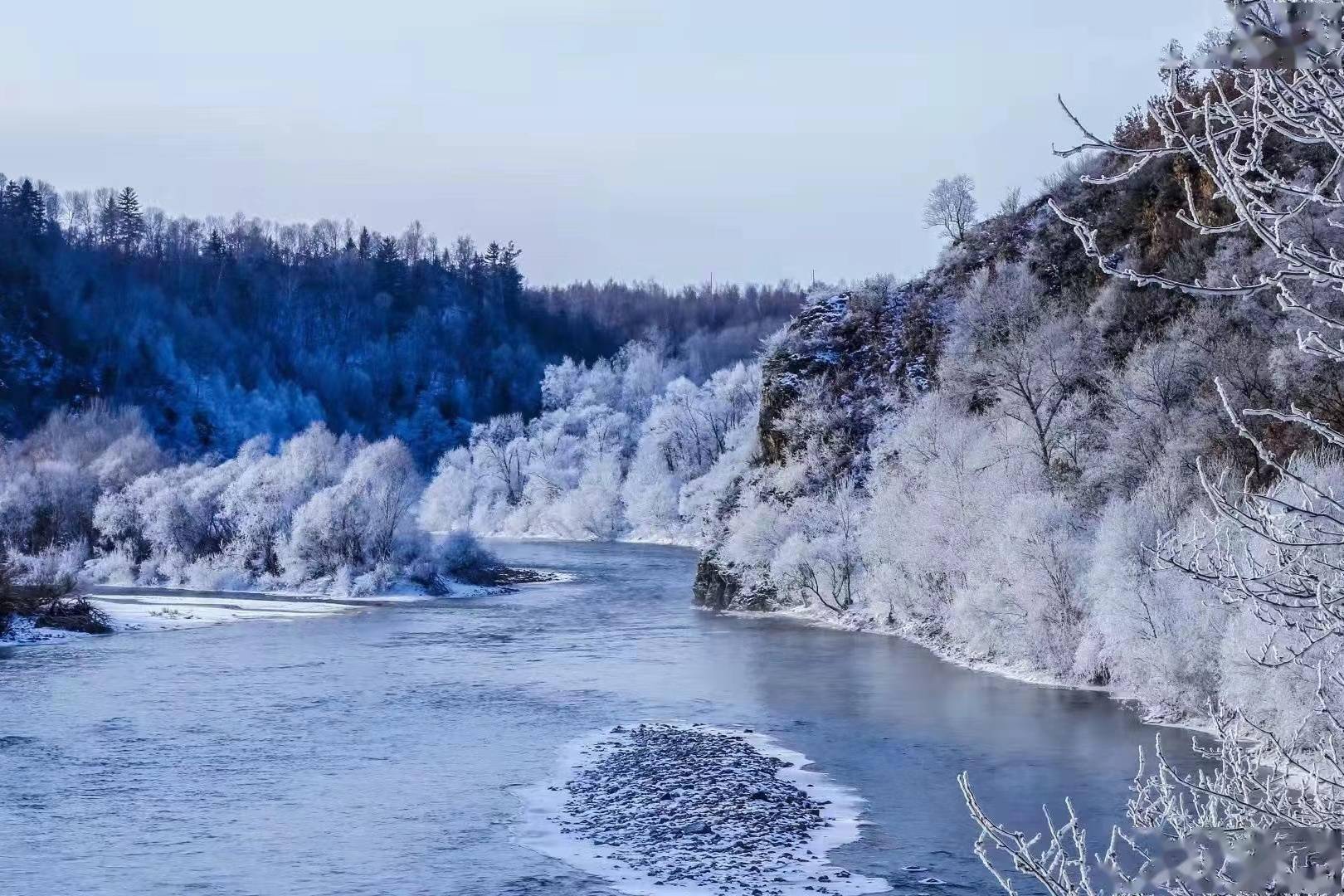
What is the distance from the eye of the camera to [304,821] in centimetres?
1978

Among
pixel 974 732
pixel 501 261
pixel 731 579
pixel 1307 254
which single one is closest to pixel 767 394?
pixel 731 579

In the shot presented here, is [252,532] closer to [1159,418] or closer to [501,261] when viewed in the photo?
[1159,418]

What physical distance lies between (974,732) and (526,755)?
9.09 m

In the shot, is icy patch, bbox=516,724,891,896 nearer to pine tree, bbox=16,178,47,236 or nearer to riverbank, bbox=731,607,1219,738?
riverbank, bbox=731,607,1219,738

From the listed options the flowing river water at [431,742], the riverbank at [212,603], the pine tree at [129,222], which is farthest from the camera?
the pine tree at [129,222]

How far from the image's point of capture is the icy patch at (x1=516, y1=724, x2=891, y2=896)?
16.8 metres

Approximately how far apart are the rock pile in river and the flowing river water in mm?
859

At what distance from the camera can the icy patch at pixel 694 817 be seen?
663 inches

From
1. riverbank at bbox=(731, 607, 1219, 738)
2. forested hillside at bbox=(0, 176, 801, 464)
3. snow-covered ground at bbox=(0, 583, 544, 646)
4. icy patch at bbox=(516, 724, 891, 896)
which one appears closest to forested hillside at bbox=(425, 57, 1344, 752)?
riverbank at bbox=(731, 607, 1219, 738)

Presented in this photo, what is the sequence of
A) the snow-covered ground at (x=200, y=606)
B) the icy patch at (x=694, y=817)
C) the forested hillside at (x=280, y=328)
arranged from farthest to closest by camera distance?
the forested hillside at (x=280, y=328) < the snow-covered ground at (x=200, y=606) < the icy patch at (x=694, y=817)

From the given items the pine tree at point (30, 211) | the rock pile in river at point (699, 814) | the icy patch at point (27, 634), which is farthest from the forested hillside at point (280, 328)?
the rock pile in river at point (699, 814)

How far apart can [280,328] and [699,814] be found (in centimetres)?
12772

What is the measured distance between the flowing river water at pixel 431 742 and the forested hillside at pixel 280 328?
7851cm

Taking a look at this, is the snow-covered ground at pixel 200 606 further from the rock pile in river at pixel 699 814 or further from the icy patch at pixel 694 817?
the rock pile in river at pixel 699 814
